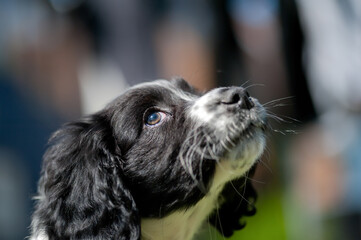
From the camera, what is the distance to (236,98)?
2.85 metres

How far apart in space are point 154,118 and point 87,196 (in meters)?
0.58

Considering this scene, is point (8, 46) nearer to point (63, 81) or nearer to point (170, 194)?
point (63, 81)

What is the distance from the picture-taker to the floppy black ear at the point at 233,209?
340 cm

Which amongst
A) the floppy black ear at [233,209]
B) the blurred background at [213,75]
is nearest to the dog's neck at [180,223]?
the floppy black ear at [233,209]

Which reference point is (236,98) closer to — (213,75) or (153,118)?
(153,118)

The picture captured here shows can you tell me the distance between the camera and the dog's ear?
275 cm

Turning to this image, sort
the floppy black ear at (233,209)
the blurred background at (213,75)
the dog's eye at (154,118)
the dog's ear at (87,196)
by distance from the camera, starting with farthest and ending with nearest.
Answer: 1. the blurred background at (213,75)
2. the floppy black ear at (233,209)
3. the dog's eye at (154,118)
4. the dog's ear at (87,196)

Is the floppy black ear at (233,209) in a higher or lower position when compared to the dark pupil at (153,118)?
lower

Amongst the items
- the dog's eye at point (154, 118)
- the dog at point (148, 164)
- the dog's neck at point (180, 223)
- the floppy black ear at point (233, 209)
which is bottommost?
the floppy black ear at point (233, 209)

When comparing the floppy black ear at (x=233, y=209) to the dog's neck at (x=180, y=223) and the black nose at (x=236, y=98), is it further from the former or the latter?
the black nose at (x=236, y=98)

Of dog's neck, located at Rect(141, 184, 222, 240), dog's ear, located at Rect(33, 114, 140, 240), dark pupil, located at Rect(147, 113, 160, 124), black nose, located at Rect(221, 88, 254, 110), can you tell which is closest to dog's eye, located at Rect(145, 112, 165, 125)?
dark pupil, located at Rect(147, 113, 160, 124)

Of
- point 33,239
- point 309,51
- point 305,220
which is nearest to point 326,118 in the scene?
point 309,51

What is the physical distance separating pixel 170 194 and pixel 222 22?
348 cm

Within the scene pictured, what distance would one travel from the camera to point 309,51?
586 centimetres
